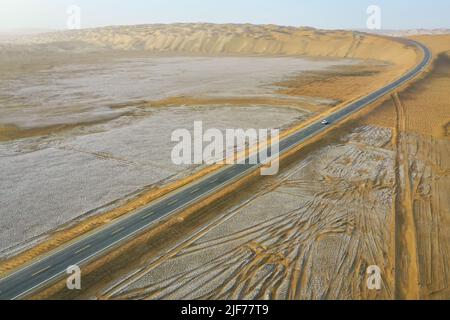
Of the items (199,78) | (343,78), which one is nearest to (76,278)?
(199,78)

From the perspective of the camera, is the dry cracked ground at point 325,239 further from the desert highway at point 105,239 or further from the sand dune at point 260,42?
the sand dune at point 260,42

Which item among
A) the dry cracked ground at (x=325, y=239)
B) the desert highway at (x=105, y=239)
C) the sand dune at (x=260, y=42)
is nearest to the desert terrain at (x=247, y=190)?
the dry cracked ground at (x=325, y=239)

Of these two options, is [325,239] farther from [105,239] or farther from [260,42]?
[260,42]

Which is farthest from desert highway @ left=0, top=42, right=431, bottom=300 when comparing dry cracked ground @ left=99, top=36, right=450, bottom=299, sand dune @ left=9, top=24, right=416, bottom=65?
sand dune @ left=9, top=24, right=416, bottom=65

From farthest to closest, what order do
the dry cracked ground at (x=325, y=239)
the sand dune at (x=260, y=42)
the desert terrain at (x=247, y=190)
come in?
the sand dune at (x=260, y=42) < the desert terrain at (x=247, y=190) < the dry cracked ground at (x=325, y=239)

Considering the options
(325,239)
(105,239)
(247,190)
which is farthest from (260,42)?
(105,239)
